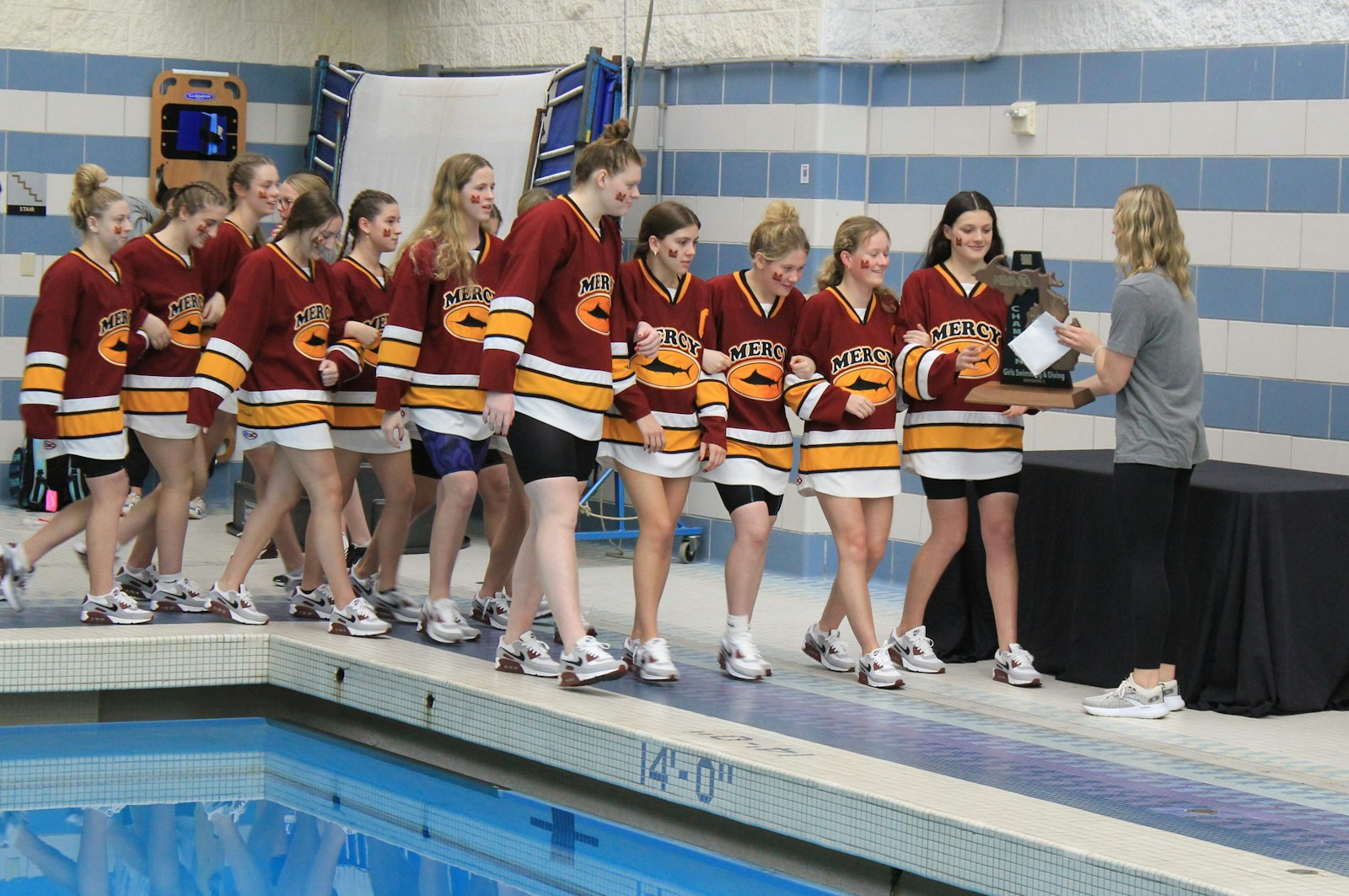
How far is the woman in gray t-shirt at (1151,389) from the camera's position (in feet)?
16.6

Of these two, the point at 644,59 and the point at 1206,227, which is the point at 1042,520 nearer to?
the point at 1206,227

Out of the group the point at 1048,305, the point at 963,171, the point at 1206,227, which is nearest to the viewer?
the point at 1048,305

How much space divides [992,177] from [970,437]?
7.19 feet

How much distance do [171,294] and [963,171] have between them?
3.35 metres

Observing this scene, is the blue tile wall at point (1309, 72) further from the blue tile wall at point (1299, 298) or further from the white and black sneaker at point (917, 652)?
Result: the white and black sneaker at point (917, 652)

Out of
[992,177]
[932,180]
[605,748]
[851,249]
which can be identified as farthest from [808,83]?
[605,748]

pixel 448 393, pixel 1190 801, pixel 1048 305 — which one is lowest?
pixel 1190 801

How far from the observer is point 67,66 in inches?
361

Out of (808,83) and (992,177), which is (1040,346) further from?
(808,83)

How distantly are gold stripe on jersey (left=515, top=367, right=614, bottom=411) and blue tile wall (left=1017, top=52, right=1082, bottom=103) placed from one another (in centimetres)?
312

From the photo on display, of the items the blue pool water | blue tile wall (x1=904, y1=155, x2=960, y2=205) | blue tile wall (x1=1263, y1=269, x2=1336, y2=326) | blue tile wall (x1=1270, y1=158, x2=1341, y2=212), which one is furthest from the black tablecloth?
blue tile wall (x1=904, y1=155, x2=960, y2=205)

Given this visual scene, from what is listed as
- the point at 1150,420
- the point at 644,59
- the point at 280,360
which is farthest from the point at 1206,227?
the point at 280,360

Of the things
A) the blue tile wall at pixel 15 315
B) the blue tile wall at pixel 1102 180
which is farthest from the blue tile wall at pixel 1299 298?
the blue tile wall at pixel 15 315

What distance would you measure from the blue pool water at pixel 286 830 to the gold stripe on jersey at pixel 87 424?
0.92 meters
